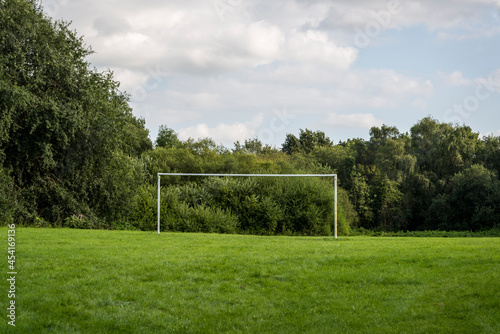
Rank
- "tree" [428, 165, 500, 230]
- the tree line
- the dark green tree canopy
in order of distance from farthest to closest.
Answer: "tree" [428, 165, 500, 230] < the tree line < the dark green tree canopy

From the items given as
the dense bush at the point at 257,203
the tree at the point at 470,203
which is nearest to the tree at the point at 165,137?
the dense bush at the point at 257,203

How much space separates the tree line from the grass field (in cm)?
1475

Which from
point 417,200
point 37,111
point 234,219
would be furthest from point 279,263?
point 417,200

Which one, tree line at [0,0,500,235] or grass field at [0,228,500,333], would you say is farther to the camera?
tree line at [0,0,500,235]

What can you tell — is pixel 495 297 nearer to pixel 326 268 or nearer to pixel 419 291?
pixel 419 291

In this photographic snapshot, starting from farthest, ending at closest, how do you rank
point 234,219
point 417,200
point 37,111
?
point 417,200 → point 234,219 → point 37,111

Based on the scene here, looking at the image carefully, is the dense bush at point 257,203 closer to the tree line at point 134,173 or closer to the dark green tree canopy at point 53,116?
the tree line at point 134,173

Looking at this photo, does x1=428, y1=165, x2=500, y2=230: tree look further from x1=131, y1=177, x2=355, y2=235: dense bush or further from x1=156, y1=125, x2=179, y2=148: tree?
x1=156, y1=125, x2=179, y2=148: tree

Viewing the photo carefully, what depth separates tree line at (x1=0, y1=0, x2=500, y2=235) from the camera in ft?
88.4

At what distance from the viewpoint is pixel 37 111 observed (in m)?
26.2

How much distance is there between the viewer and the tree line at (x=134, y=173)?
1061 inches

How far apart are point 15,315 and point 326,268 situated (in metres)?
7.03

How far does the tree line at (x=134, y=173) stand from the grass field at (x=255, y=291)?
48.4ft

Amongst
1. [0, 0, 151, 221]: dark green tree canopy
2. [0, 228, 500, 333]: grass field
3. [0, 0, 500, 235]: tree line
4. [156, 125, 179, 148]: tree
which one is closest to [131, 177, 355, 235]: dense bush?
[0, 0, 500, 235]: tree line
